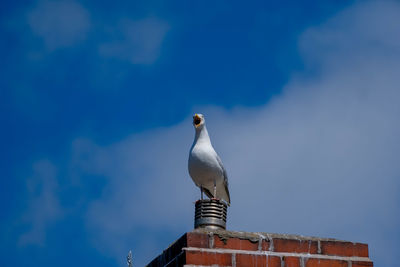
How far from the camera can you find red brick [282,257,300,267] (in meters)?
A: 4.93

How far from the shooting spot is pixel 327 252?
16.6 feet

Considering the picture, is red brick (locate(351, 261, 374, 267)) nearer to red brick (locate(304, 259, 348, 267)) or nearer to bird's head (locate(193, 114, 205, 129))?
red brick (locate(304, 259, 348, 267))

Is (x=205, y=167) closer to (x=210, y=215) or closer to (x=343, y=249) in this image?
(x=210, y=215)

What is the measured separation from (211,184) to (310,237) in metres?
2.32

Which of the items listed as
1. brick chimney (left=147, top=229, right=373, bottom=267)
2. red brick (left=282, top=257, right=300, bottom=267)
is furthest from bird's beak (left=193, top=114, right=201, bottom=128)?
red brick (left=282, top=257, right=300, bottom=267)

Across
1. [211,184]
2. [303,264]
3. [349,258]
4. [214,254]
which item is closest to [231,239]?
[214,254]

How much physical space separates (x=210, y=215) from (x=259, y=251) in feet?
2.45

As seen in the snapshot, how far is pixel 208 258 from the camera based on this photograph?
4762 mm

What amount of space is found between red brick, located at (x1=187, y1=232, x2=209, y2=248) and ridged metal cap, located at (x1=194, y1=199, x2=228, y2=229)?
2.07 feet

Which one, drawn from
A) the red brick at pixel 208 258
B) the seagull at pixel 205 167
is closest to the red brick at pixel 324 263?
the red brick at pixel 208 258

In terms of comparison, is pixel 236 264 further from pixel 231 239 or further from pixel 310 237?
pixel 310 237

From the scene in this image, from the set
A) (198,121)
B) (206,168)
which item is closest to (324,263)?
(206,168)

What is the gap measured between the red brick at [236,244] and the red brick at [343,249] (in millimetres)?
570

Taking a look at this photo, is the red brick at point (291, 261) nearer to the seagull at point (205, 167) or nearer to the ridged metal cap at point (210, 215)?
the ridged metal cap at point (210, 215)
